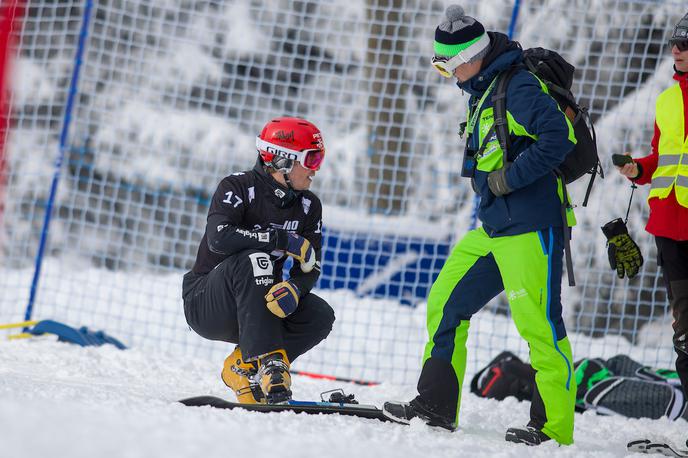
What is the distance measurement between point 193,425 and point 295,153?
4.58ft

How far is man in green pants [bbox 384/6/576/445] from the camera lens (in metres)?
2.96

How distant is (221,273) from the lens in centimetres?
335

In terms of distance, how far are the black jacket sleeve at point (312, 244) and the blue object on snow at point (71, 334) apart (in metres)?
1.87

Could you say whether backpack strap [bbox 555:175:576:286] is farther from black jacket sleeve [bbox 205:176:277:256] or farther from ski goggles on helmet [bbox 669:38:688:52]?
black jacket sleeve [bbox 205:176:277:256]

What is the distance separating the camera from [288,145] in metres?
3.46

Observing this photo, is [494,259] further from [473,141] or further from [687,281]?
[687,281]

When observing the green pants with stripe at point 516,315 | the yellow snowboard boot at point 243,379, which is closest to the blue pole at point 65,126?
the yellow snowboard boot at point 243,379

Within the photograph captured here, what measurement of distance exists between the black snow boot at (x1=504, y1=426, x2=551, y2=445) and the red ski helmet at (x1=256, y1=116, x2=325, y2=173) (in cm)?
130

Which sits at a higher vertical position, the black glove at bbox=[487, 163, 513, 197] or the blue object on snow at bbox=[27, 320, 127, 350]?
the black glove at bbox=[487, 163, 513, 197]

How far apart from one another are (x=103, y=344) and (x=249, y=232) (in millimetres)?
2036

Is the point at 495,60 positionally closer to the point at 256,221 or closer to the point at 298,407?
the point at 256,221

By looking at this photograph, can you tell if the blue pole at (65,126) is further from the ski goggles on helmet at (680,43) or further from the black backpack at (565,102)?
the ski goggles on helmet at (680,43)

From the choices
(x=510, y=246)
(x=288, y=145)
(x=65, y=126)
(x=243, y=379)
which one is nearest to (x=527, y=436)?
(x=510, y=246)

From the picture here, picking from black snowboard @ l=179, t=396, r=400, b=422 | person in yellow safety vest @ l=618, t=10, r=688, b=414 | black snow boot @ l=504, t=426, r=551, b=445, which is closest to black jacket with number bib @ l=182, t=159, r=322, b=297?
black snowboard @ l=179, t=396, r=400, b=422
